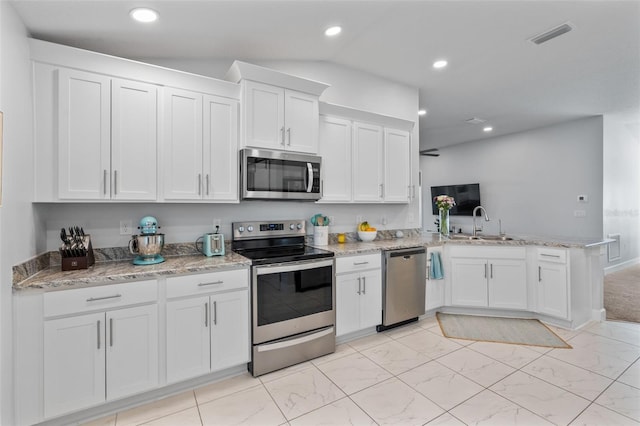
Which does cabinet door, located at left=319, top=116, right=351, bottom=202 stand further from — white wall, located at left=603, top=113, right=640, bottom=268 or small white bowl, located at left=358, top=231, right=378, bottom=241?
white wall, located at left=603, top=113, right=640, bottom=268

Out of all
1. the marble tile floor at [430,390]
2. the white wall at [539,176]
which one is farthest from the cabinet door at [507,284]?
the white wall at [539,176]

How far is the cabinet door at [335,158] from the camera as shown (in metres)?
3.23

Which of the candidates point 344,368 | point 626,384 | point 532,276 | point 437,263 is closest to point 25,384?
point 344,368

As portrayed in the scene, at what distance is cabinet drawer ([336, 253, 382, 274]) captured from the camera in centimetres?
284

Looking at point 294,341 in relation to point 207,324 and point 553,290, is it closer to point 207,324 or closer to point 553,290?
point 207,324

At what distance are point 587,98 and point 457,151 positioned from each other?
10.3 ft

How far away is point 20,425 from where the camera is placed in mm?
1702

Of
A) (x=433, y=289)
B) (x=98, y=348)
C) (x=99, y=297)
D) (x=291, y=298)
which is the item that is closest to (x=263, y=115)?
(x=291, y=298)

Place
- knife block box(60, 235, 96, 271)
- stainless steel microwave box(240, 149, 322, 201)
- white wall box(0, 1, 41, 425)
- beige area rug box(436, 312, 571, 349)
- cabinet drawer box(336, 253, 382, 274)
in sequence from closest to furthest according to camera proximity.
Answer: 1. white wall box(0, 1, 41, 425)
2. knife block box(60, 235, 96, 271)
3. stainless steel microwave box(240, 149, 322, 201)
4. cabinet drawer box(336, 253, 382, 274)
5. beige area rug box(436, 312, 571, 349)

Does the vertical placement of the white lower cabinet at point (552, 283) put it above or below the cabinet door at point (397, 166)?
below

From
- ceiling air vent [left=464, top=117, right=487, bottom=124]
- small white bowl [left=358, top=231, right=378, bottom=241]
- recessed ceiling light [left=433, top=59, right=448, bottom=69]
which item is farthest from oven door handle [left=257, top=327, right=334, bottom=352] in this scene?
ceiling air vent [left=464, top=117, right=487, bottom=124]

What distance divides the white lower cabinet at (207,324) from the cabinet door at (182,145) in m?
0.74

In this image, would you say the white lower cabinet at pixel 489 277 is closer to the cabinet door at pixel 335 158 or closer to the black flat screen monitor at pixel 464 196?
the cabinet door at pixel 335 158

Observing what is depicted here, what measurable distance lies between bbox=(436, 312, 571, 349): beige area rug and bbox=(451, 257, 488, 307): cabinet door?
198 millimetres
